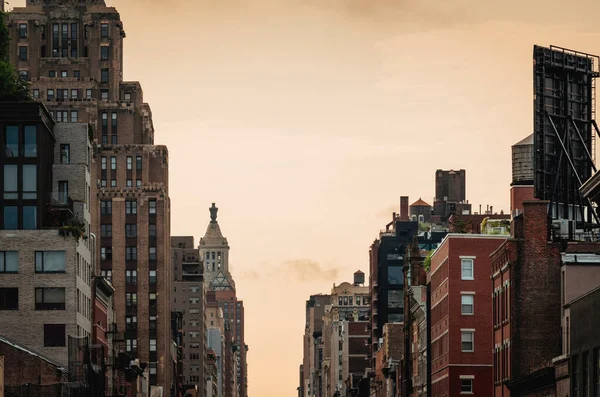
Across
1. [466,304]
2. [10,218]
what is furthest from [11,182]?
[466,304]

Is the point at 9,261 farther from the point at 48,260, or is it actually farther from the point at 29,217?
the point at 29,217

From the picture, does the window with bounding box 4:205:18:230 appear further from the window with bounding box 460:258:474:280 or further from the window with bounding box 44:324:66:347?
the window with bounding box 460:258:474:280

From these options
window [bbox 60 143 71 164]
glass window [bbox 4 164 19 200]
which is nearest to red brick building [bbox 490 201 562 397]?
glass window [bbox 4 164 19 200]

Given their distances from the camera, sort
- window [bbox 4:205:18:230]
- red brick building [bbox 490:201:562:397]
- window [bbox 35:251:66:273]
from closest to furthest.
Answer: red brick building [bbox 490:201:562:397]
window [bbox 35:251:66:273]
window [bbox 4:205:18:230]

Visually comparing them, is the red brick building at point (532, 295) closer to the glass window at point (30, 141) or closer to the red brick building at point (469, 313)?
the red brick building at point (469, 313)

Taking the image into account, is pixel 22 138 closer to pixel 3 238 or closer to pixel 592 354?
pixel 3 238

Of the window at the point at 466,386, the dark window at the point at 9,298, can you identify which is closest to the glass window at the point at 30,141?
the dark window at the point at 9,298

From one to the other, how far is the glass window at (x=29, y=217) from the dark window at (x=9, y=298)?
5854 mm

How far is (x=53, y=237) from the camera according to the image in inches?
4670

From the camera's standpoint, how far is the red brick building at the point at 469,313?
12425 cm

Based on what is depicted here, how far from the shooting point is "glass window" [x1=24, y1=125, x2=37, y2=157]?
12194 centimetres

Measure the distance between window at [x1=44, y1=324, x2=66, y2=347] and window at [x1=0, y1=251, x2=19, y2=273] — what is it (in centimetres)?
468

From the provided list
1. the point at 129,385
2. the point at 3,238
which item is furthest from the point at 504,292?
the point at 129,385

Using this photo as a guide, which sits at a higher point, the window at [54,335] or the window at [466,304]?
the window at [466,304]
